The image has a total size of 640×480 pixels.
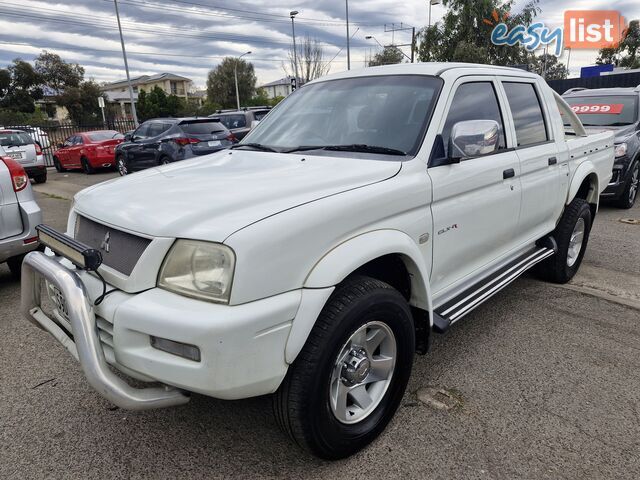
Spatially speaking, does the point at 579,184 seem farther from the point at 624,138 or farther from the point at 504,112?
the point at 624,138

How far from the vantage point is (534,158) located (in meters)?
3.52

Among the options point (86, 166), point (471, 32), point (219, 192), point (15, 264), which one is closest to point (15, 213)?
point (15, 264)

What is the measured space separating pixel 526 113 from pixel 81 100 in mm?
57985

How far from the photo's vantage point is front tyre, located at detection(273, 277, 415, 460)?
1.95m

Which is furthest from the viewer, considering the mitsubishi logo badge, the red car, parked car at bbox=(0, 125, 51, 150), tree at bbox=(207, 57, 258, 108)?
tree at bbox=(207, 57, 258, 108)

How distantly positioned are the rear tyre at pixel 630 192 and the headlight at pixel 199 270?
7.65 meters

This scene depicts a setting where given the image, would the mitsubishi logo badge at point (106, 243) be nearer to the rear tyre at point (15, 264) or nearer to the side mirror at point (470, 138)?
the side mirror at point (470, 138)

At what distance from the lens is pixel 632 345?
10.8 feet

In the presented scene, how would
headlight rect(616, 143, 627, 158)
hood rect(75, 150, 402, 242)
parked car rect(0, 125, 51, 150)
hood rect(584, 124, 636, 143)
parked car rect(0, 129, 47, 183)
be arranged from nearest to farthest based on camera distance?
hood rect(75, 150, 402, 242) < headlight rect(616, 143, 627, 158) < hood rect(584, 124, 636, 143) < parked car rect(0, 129, 47, 183) < parked car rect(0, 125, 51, 150)

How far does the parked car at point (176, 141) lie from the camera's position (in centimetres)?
1140

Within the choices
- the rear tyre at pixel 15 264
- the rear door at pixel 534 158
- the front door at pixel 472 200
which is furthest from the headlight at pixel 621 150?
the rear tyre at pixel 15 264

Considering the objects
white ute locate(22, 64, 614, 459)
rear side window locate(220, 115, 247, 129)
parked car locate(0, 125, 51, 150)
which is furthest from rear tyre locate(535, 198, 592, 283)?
parked car locate(0, 125, 51, 150)

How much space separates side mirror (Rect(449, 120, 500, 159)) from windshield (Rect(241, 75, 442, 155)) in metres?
0.19

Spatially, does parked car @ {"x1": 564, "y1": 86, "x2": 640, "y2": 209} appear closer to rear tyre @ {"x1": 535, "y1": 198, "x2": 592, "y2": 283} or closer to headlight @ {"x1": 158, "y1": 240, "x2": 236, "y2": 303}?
rear tyre @ {"x1": 535, "y1": 198, "x2": 592, "y2": 283}
